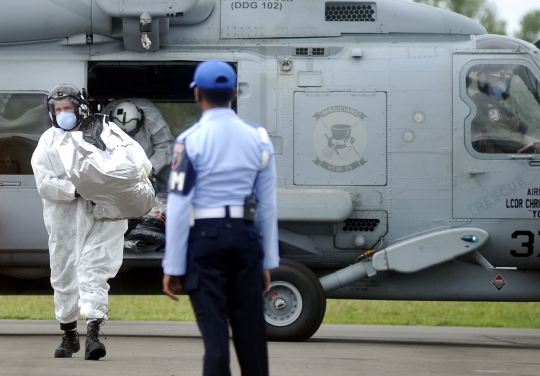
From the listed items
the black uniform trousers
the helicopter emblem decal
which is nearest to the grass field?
the helicopter emblem decal

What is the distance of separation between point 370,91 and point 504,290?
223 centimetres

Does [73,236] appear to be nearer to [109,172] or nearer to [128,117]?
[109,172]

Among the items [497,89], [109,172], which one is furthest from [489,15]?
[109,172]

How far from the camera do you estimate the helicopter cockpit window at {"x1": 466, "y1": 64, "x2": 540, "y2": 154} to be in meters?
9.85

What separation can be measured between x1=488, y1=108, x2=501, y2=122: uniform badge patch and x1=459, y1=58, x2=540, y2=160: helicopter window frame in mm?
140

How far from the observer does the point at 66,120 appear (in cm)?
762

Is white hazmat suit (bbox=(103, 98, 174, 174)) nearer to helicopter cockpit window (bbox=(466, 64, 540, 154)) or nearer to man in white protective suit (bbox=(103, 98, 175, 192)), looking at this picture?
man in white protective suit (bbox=(103, 98, 175, 192))

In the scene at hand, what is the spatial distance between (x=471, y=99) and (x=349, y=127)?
3.74 ft

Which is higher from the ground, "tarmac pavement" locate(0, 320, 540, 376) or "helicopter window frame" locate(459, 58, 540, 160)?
"helicopter window frame" locate(459, 58, 540, 160)

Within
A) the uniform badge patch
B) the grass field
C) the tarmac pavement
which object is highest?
the uniform badge patch

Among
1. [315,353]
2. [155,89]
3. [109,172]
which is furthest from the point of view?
[155,89]

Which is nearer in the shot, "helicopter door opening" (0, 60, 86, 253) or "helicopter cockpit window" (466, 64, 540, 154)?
"helicopter cockpit window" (466, 64, 540, 154)

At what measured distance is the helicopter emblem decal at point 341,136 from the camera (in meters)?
9.87

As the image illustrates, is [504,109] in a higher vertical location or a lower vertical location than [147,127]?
higher
